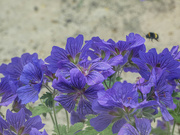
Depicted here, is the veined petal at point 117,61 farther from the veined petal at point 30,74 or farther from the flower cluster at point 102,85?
the veined petal at point 30,74

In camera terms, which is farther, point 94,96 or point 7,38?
point 7,38

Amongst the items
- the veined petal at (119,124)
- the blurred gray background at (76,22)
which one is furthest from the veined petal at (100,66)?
the blurred gray background at (76,22)

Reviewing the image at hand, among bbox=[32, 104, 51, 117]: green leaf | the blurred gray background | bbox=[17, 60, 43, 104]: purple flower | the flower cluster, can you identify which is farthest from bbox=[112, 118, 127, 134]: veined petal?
the blurred gray background

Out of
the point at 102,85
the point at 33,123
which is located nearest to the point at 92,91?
the point at 102,85

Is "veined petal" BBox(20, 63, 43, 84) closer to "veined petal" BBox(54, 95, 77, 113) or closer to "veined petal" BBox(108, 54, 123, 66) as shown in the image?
"veined petal" BBox(54, 95, 77, 113)

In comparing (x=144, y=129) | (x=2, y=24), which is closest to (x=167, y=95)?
(x=144, y=129)

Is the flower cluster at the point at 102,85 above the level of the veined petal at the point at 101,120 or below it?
above

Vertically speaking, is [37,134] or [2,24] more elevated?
[2,24]

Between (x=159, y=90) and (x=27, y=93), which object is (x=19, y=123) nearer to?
(x=27, y=93)

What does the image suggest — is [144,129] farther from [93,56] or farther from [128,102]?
[93,56]
